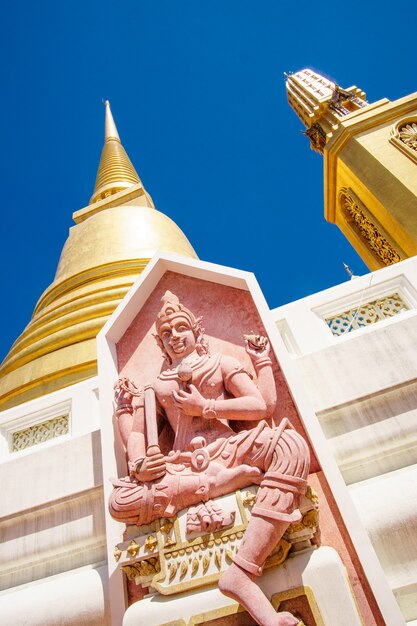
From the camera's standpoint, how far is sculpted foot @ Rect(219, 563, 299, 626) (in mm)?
2271

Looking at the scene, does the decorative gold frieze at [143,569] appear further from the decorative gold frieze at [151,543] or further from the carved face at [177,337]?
the carved face at [177,337]

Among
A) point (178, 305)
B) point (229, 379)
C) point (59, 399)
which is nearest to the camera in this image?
point (229, 379)

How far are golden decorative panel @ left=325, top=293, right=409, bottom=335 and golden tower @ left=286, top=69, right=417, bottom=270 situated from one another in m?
3.75

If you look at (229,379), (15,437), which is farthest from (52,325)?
(229,379)

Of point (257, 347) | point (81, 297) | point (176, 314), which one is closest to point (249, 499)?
point (257, 347)

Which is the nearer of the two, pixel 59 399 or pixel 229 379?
pixel 229 379

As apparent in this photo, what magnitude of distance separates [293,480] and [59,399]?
2.65 m

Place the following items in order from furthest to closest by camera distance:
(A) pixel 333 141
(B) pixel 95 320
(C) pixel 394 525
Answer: (A) pixel 333 141
(B) pixel 95 320
(C) pixel 394 525

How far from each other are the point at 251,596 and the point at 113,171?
18.3m

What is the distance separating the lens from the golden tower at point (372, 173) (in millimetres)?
8117

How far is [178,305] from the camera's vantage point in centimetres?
390

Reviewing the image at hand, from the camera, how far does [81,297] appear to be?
786cm

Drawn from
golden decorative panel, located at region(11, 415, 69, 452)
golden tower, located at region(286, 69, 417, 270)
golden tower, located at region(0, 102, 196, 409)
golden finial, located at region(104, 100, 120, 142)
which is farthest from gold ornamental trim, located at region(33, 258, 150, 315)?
golden finial, located at region(104, 100, 120, 142)

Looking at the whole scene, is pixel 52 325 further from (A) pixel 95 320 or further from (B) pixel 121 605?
(B) pixel 121 605
